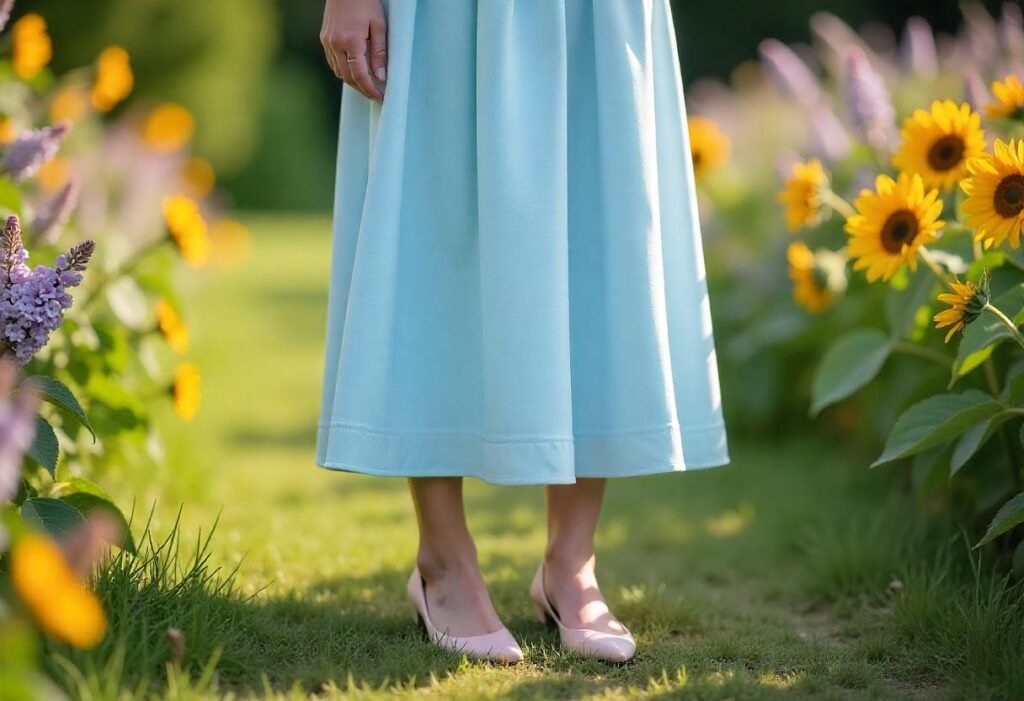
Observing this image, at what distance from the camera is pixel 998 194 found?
160 centimetres

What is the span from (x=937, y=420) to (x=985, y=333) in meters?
0.16

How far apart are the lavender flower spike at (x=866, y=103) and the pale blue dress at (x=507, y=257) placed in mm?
887

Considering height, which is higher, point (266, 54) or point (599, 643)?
point (266, 54)

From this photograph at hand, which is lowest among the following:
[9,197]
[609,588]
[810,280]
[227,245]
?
[609,588]

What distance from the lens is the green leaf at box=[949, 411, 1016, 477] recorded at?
1.65m

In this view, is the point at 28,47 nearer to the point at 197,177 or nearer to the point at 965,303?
the point at 965,303

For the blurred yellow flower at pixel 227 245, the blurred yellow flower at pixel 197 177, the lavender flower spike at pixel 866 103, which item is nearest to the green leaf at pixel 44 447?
the lavender flower spike at pixel 866 103

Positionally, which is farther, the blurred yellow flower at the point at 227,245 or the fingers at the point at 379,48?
the blurred yellow flower at the point at 227,245

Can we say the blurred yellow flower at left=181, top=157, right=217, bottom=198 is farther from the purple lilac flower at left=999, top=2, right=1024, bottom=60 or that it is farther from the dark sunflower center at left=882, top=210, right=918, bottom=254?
the dark sunflower center at left=882, top=210, right=918, bottom=254

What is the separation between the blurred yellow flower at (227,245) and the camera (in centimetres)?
640

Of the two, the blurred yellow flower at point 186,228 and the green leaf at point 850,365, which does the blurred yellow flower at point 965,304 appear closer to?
the green leaf at point 850,365

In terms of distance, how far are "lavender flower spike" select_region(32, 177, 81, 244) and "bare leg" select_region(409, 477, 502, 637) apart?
0.78 meters

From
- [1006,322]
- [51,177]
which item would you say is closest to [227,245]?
[51,177]

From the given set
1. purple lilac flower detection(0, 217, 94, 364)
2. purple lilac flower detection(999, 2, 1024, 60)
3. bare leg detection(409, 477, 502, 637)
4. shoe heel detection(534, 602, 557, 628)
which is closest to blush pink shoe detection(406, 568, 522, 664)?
bare leg detection(409, 477, 502, 637)
